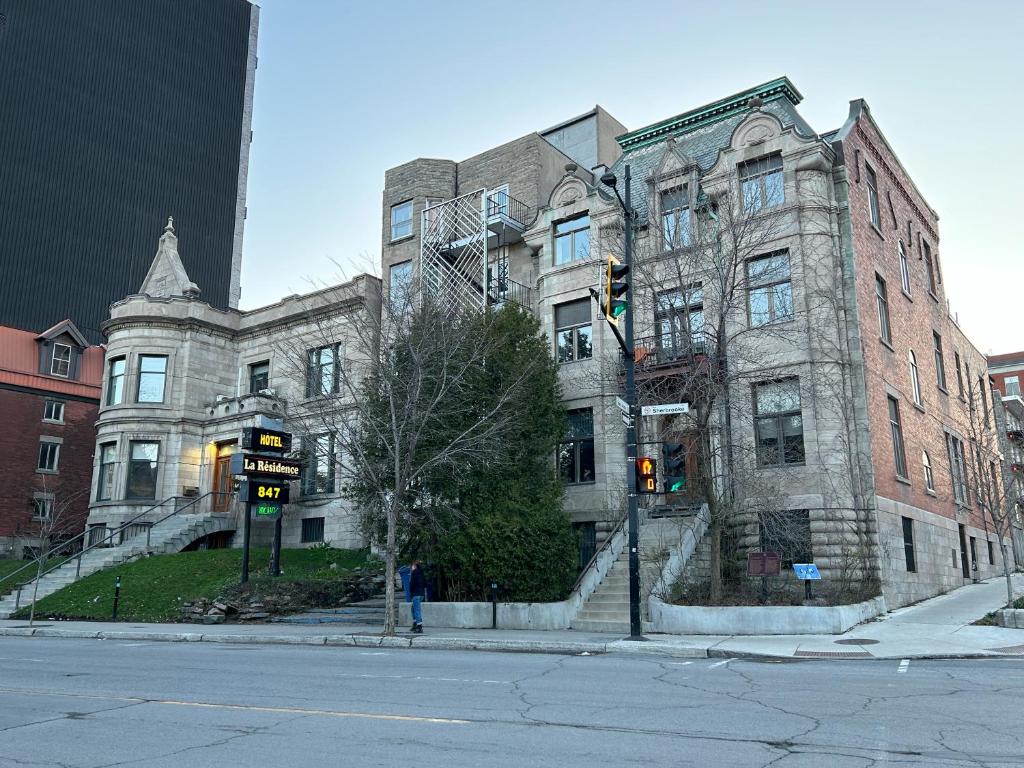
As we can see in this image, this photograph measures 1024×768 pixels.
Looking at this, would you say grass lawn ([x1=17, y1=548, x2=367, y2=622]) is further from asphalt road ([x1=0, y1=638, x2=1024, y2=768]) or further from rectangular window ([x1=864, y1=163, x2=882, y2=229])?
rectangular window ([x1=864, y1=163, x2=882, y2=229])

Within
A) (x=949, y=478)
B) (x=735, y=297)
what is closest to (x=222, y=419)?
(x=735, y=297)

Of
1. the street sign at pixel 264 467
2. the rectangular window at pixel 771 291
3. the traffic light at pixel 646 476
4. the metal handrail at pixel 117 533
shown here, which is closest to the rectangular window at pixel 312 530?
the metal handrail at pixel 117 533

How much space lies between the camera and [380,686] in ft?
37.0

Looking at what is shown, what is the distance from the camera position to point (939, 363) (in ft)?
107

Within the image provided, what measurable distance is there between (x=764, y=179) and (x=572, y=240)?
6966 millimetres

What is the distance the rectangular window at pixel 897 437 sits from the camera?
1007 inches

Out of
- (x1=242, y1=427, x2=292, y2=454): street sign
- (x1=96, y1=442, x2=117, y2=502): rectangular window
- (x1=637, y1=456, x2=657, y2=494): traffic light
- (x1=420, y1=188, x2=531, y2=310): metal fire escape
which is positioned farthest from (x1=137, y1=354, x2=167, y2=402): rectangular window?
(x1=637, y1=456, x2=657, y2=494): traffic light

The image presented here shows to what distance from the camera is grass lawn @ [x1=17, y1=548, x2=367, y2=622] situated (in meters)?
25.0

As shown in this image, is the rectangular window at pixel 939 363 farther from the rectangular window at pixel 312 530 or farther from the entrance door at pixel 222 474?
the entrance door at pixel 222 474

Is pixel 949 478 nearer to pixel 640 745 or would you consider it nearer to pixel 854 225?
pixel 854 225

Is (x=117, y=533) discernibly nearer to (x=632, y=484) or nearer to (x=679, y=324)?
(x=679, y=324)

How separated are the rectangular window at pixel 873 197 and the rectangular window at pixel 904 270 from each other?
91.2 inches

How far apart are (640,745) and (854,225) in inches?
823

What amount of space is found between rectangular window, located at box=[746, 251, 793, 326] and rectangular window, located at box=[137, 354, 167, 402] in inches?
960
